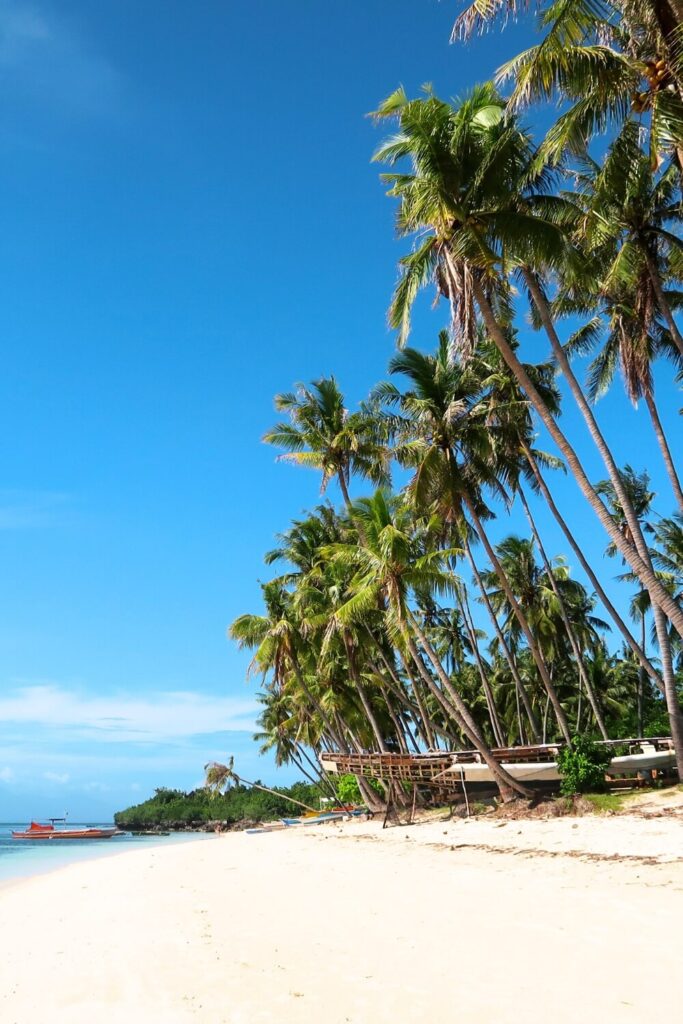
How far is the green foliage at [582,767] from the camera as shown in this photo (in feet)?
59.1

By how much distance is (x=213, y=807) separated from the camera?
72250 millimetres

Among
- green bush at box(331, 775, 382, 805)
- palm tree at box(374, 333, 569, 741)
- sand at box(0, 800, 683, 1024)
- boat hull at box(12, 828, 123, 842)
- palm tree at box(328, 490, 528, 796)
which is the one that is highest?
palm tree at box(374, 333, 569, 741)

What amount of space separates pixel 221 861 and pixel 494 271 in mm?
17059

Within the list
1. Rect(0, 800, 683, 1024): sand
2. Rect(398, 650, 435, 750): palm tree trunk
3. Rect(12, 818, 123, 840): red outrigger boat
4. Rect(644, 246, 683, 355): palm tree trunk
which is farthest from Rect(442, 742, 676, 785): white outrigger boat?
Rect(12, 818, 123, 840): red outrigger boat

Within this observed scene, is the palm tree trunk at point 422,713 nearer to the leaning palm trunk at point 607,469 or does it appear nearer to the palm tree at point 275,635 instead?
the palm tree at point 275,635

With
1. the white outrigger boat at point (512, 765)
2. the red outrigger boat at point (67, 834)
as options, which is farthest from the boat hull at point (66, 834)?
the white outrigger boat at point (512, 765)

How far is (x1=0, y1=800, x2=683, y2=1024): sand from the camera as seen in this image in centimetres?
516

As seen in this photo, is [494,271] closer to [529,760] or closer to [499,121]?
A: [499,121]

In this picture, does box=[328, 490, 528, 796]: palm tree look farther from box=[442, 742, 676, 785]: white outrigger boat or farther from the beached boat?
the beached boat

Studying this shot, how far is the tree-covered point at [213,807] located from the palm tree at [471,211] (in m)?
50.6

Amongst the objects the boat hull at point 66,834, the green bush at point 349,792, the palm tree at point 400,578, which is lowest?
the boat hull at point 66,834

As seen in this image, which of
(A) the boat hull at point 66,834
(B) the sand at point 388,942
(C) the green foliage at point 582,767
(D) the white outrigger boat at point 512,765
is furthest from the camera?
(A) the boat hull at point 66,834

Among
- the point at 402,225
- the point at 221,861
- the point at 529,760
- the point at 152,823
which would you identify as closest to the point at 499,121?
the point at 402,225

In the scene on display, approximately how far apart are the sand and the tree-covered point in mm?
48382
